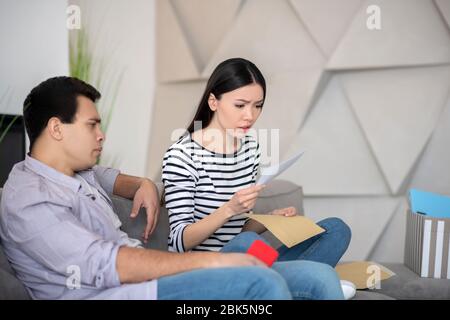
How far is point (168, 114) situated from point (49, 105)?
176 cm

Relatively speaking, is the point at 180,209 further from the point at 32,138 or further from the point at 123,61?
the point at 123,61

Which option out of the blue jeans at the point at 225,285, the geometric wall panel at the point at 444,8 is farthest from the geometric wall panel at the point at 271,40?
the blue jeans at the point at 225,285

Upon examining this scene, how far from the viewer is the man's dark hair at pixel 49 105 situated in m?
1.45

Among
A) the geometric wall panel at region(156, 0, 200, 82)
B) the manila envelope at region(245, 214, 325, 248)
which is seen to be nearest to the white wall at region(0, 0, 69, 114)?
the geometric wall panel at region(156, 0, 200, 82)

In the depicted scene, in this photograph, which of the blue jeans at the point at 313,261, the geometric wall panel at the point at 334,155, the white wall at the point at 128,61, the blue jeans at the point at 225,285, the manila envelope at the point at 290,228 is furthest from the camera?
the white wall at the point at 128,61

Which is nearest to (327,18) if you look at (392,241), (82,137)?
(392,241)

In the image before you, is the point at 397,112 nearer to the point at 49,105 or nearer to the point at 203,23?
the point at 203,23

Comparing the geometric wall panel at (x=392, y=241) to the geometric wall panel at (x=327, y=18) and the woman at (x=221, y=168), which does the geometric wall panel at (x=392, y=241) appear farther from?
the woman at (x=221, y=168)

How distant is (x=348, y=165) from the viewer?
10.2 feet

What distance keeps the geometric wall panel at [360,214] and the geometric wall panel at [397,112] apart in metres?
0.15

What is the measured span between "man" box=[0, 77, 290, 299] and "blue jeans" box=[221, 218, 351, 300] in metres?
0.21

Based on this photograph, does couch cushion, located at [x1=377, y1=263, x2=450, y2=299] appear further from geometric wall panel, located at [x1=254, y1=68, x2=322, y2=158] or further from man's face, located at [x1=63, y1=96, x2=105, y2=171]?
geometric wall panel, located at [x1=254, y1=68, x2=322, y2=158]

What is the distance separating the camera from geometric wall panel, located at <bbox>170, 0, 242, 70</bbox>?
3109 mm

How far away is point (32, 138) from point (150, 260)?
1.69ft
